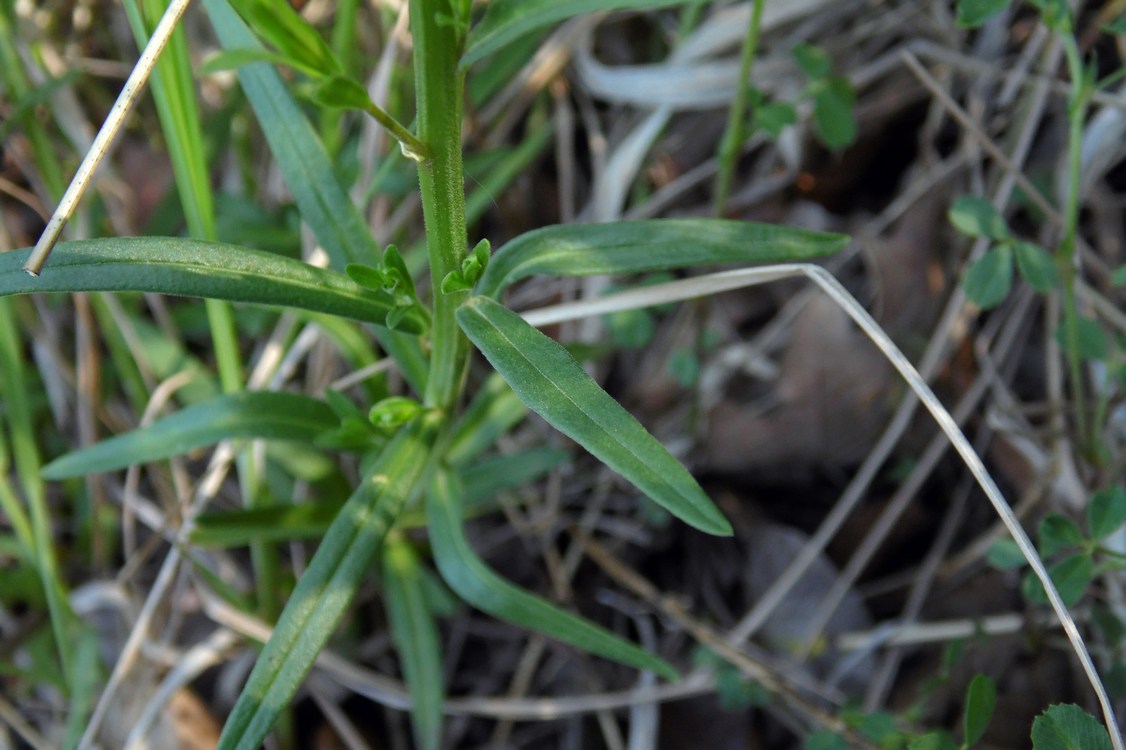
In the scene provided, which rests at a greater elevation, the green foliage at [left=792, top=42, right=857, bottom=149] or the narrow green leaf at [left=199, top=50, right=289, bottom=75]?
the narrow green leaf at [left=199, top=50, right=289, bottom=75]

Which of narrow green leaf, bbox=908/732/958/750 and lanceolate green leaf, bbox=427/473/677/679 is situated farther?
lanceolate green leaf, bbox=427/473/677/679

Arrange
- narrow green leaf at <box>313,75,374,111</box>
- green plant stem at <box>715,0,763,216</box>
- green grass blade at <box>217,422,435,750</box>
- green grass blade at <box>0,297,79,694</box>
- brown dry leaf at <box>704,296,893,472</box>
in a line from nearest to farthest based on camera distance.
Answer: narrow green leaf at <box>313,75,374,111</box> → green grass blade at <box>217,422,435,750</box> → green plant stem at <box>715,0,763,216</box> → green grass blade at <box>0,297,79,694</box> → brown dry leaf at <box>704,296,893,472</box>

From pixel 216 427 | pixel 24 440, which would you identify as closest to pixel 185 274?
pixel 216 427

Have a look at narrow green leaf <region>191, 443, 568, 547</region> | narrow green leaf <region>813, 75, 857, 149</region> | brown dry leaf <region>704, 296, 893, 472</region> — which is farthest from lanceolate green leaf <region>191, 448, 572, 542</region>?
narrow green leaf <region>813, 75, 857, 149</region>

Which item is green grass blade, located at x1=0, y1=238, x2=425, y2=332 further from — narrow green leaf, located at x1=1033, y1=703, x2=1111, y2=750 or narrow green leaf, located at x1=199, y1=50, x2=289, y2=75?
narrow green leaf, located at x1=1033, y1=703, x2=1111, y2=750

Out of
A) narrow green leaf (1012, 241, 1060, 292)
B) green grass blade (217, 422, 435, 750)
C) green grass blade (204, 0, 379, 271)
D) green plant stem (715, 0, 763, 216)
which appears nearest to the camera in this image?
green grass blade (217, 422, 435, 750)

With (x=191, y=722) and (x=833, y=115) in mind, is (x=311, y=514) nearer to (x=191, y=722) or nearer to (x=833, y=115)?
(x=191, y=722)

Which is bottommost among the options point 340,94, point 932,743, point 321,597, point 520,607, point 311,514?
point 932,743

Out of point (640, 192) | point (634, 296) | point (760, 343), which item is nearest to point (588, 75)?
point (640, 192)
